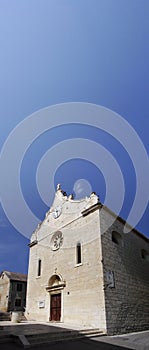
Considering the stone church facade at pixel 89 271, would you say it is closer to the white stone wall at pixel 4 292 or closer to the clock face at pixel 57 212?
the clock face at pixel 57 212

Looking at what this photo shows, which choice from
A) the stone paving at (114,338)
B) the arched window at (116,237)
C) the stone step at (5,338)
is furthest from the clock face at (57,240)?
the stone step at (5,338)

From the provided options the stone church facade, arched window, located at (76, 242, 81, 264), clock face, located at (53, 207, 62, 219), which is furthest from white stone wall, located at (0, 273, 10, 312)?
arched window, located at (76, 242, 81, 264)

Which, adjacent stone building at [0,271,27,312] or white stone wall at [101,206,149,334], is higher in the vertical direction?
white stone wall at [101,206,149,334]

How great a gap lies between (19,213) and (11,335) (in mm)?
5663

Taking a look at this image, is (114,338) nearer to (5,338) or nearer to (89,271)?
(89,271)

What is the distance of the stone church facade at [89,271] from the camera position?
1088 centimetres

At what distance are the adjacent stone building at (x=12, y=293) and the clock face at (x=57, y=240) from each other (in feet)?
68.1

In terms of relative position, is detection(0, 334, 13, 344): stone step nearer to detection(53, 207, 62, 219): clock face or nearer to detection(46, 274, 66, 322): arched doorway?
detection(46, 274, 66, 322): arched doorway

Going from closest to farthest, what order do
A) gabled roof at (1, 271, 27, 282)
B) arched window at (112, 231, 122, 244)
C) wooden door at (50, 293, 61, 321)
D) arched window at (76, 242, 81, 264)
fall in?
arched window at (76, 242, 81, 264), wooden door at (50, 293, 61, 321), arched window at (112, 231, 122, 244), gabled roof at (1, 271, 27, 282)

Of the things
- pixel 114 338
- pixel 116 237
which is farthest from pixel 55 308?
pixel 116 237

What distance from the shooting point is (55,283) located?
14.5 m

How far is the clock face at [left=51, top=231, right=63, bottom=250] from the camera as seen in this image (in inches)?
597

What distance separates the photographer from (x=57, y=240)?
1572 centimetres

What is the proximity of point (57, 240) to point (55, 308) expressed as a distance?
427 cm
